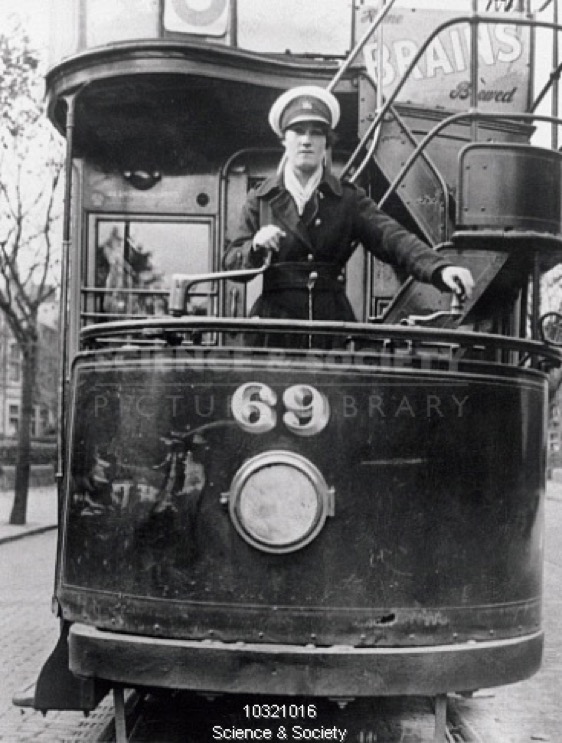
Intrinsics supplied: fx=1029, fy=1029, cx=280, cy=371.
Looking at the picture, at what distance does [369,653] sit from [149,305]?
2.93 m

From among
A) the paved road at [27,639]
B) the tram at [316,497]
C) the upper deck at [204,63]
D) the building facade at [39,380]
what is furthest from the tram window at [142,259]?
the building facade at [39,380]

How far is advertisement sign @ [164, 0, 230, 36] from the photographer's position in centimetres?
582

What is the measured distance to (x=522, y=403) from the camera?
4188mm

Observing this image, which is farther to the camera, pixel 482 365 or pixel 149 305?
pixel 149 305

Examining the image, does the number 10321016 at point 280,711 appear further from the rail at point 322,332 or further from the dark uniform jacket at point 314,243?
the dark uniform jacket at point 314,243

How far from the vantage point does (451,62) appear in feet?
21.2

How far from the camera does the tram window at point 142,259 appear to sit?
6.05 metres

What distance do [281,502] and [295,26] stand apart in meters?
3.38

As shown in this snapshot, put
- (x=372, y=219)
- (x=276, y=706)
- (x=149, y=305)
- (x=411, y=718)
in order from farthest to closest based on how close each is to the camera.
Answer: (x=149, y=305) < (x=411, y=718) < (x=372, y=219) < (x=276, y=706)

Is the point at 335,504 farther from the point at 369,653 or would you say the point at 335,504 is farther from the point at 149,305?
the point at 149,305

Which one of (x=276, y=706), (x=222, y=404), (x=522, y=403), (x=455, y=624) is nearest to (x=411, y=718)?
(x=276, y=706)

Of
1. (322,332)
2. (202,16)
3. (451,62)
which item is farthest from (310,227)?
(451,62)

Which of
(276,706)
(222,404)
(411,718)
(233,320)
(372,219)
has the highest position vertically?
(372,219)

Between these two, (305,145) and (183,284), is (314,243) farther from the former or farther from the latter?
(183,284)
